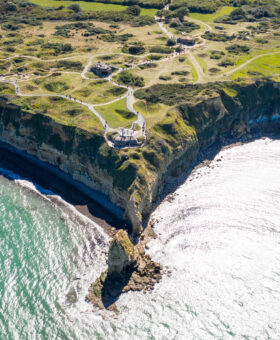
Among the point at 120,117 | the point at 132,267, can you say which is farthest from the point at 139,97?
the point at 132,267

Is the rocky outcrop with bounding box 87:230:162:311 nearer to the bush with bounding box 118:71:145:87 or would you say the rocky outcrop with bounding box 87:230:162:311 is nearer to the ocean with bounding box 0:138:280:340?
the ocean with bounding box 0:138:280:340

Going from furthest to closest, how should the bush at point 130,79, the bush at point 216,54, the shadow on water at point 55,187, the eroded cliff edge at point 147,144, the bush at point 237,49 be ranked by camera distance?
the bush at point 237,49 < the bush at point 216,54 < the bush at point 130,79 < the eroded cliff edge at point 147,144 < the shadow on water at point 55,187

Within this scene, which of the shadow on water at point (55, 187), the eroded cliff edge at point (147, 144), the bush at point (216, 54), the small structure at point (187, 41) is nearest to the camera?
the shadow on water at point (55, 187)

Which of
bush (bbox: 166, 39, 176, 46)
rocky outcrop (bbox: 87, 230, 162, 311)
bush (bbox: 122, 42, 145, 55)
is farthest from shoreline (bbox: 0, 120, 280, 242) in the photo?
bush (bbox: 166, 39, 176, 46)

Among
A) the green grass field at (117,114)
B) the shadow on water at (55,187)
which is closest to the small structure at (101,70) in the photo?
the green grass field at (117,114)

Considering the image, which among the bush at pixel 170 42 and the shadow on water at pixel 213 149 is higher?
the bush at pixel 170 42

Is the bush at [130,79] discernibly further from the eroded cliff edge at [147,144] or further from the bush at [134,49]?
the bush at [134,49]
